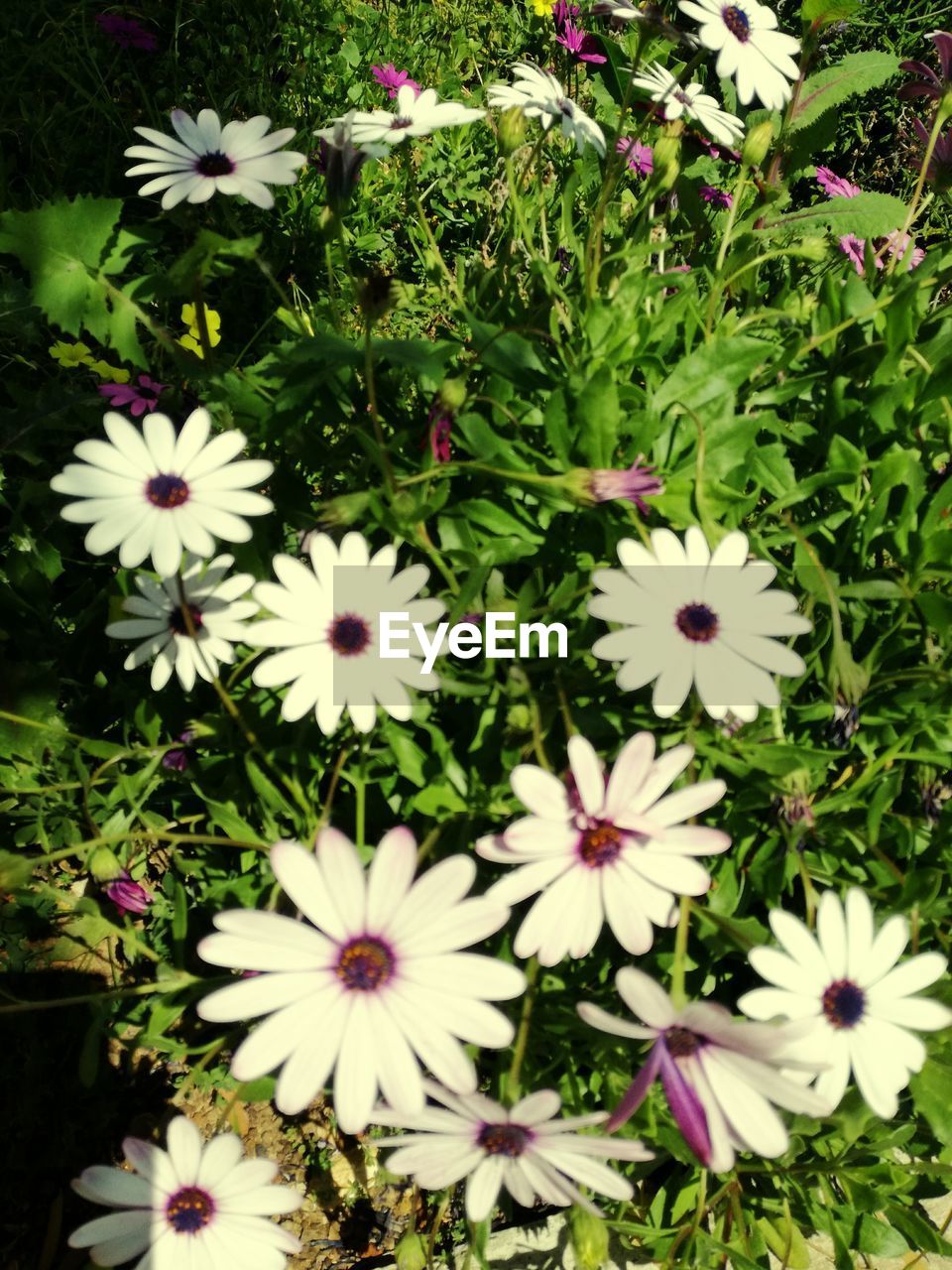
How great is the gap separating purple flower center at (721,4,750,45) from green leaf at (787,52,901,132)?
321 mm

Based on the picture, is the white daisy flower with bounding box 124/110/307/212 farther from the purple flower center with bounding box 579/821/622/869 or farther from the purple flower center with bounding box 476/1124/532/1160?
the purple flower center with bounding box 476/1124/532/1160

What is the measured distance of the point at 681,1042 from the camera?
24.8 inches

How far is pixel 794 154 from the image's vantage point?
1493 millimetres

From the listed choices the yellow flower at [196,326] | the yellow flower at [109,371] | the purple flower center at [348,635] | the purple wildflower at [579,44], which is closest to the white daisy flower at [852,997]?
the purple flower center at [348,635]

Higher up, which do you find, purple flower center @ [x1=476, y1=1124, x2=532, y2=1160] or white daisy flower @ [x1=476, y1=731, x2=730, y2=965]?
white daisy flower @ [x1=476, y1=731, x2=730, y2=965]

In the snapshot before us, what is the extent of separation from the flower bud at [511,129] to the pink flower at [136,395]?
0.55 m

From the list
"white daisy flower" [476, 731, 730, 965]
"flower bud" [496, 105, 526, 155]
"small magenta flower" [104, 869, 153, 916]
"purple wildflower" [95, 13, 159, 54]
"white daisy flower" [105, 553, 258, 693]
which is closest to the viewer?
"white daisy flower" [476, 731, 730, 965]

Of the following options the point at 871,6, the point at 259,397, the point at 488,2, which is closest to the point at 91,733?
the point at 259,397

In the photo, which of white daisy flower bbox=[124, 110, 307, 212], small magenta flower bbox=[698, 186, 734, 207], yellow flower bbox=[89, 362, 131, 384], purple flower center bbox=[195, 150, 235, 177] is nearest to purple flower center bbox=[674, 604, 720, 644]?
white daisy flower bbox=[124, 110, 307, 212]

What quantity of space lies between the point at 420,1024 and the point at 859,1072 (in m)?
0.31

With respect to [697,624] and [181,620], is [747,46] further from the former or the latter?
[181,620]

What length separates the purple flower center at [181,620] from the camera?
0.95 meters

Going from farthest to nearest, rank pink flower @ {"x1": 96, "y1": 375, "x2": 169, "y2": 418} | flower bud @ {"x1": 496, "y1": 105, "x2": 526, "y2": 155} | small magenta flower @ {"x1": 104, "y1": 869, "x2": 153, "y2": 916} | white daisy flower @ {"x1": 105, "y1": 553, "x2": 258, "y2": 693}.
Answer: pink flower @ {"x1": 96, "y1": 375, "x2": 169, "y2": 418} → flower bud @ {"x1": 496, "y1": 105, "x2": 526, "y2": 155} → small magenta flower @ {"x1": 104, "y1": 869, "x2": 153, "y2": 916} → white daisy flower @ {"x1": 105, "y1": 553, "x2": 258, "y2": 693}

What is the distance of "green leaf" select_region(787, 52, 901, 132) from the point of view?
56.4 inches
